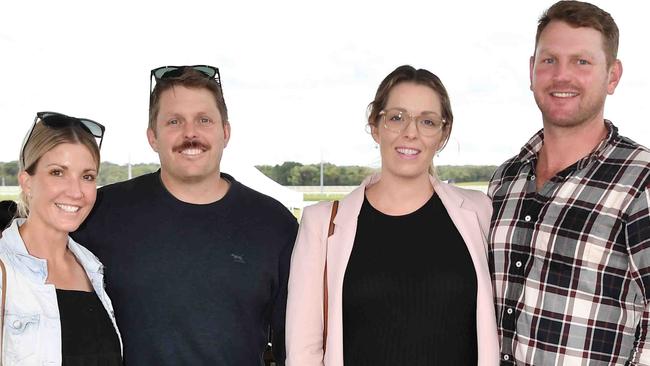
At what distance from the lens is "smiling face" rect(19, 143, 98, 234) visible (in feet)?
6.69

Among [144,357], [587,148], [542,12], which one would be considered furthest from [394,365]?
[542,12]

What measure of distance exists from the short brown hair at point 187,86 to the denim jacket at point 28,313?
2.33 ft

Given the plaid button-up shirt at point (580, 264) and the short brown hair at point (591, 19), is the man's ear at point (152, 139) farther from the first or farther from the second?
the short brown hair at point (591, 19)

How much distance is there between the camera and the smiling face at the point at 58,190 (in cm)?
204

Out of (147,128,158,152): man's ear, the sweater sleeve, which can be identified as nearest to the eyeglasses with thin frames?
the sweater sleeve

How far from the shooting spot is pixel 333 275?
6.84 feet

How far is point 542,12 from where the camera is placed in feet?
7.66

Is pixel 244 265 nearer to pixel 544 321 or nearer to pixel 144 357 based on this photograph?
pixel 144 357

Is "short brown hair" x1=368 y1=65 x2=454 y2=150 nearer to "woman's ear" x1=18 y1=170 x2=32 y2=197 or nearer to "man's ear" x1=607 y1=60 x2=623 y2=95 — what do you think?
"man's ear" x1=607 y1=60 x2=623 y2=95

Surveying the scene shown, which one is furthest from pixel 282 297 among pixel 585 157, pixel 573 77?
pixel 573 77

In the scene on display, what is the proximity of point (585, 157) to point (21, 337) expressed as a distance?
189cm

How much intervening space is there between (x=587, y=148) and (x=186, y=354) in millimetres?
1568

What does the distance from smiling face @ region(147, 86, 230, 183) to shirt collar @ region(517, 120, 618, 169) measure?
116 centimetres

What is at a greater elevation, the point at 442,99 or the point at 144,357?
the point at 442,99
